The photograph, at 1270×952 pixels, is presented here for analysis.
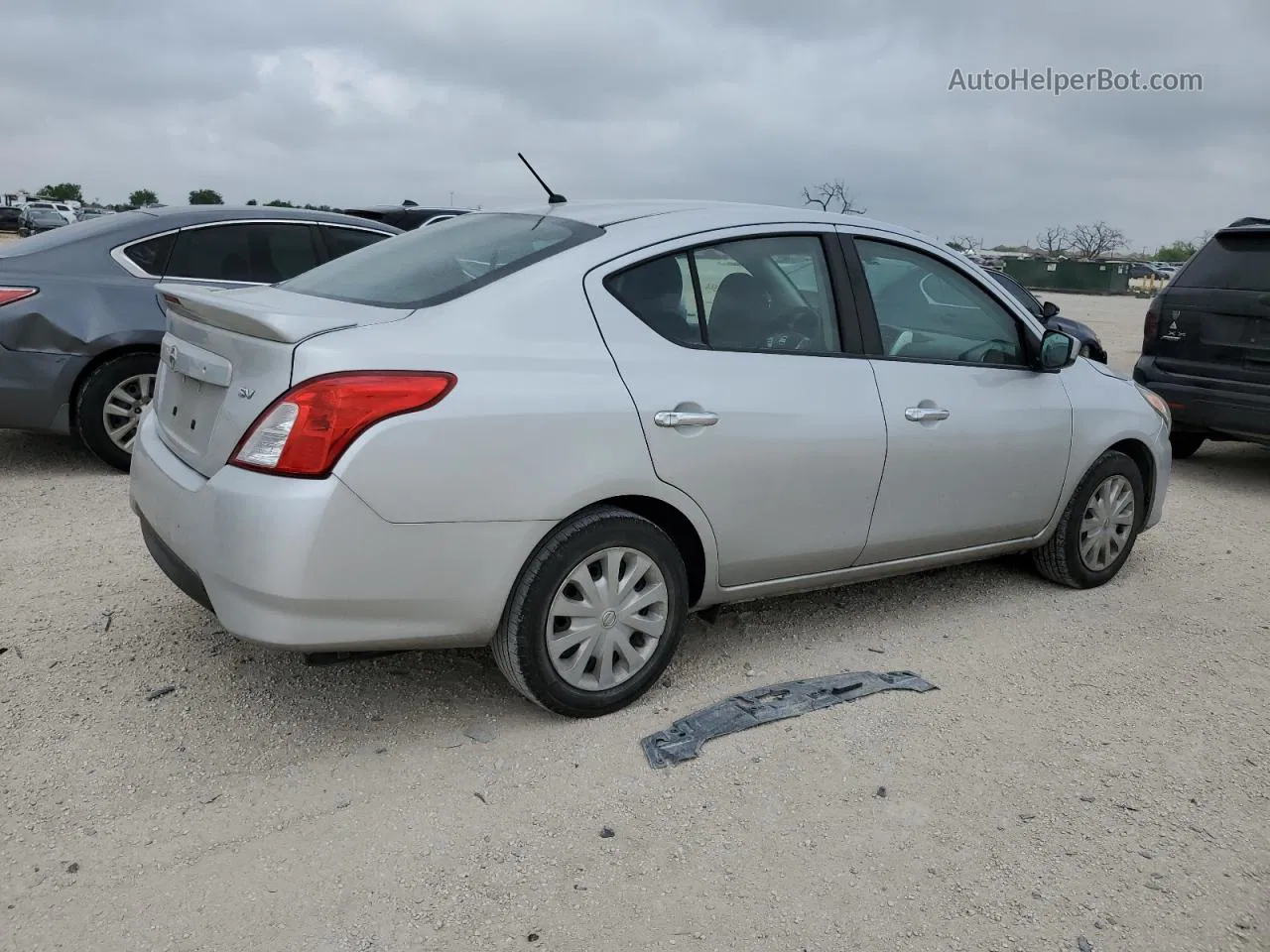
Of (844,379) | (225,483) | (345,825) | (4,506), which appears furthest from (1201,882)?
(4,506)

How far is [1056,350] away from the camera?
4.43 m

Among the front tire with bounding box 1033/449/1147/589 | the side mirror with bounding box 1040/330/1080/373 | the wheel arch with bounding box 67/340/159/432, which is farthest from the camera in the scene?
the wheel arch with bounding box 67/340/159/432

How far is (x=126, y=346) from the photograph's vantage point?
6.14 metres

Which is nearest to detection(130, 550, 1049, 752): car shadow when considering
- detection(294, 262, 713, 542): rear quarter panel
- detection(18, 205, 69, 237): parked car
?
detection(294, 262, 713, 542): rear quarter panel

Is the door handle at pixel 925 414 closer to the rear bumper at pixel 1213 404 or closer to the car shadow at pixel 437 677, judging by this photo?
the car shadow at pixel 437 677

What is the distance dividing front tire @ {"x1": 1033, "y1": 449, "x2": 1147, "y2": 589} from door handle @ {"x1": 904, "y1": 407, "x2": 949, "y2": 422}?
3.57 feet

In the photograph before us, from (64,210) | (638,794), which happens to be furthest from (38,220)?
(638,794)

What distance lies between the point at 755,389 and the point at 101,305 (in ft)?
14.2

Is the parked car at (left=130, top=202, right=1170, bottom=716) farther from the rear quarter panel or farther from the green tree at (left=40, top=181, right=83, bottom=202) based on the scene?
the green tree at (left=40, top=181, right=83, bottom=202)

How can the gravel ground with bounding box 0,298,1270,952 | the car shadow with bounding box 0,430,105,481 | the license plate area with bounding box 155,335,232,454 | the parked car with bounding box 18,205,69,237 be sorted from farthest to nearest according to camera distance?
the parked car with bounding box 18,205,69,237
the car shadow with bounding box 0,430,105,481
the license plate area with bounding box 155,335,232,454
the gravel ground with bounding box 0,298,1270,952

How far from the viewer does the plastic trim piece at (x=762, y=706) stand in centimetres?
331

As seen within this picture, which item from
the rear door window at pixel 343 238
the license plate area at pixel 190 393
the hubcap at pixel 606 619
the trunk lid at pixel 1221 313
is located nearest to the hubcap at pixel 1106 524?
the hubcap at pixel 606 619

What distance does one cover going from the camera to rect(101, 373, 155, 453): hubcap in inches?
243

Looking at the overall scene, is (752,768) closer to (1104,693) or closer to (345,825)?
(345,825)
